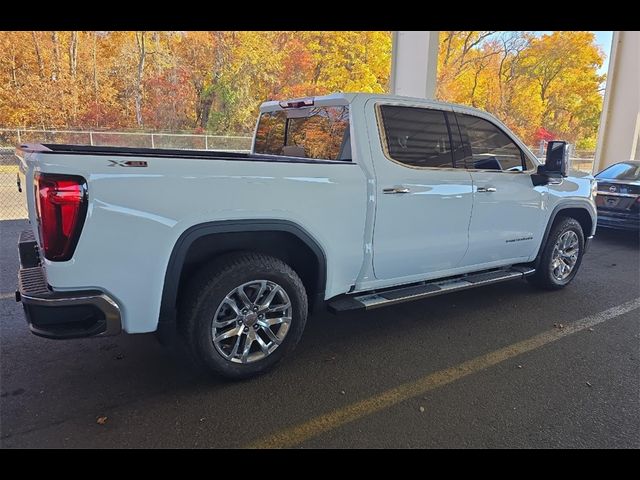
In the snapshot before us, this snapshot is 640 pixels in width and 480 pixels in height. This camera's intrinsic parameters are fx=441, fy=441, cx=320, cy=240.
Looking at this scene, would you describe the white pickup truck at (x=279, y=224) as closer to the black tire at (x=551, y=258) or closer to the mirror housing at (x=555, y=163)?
the mirror housing at (x=555, y=163)

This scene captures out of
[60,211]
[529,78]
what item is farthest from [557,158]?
[529,78]

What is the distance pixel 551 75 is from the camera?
27391mm

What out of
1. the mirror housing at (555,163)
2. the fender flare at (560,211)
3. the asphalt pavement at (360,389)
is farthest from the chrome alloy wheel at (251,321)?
the fender flare at (560,211)

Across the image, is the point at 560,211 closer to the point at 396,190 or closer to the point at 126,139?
the point at 396,190

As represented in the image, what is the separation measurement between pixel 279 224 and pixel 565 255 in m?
3.94

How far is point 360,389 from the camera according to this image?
9.90 feet

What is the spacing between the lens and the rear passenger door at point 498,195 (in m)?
4.15

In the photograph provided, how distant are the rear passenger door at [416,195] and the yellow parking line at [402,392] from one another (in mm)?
885

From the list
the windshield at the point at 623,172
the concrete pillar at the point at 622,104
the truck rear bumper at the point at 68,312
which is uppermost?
the concrete pillar at the point at 622,104

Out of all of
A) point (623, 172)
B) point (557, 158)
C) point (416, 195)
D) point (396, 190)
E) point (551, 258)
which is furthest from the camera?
point (623, 172)

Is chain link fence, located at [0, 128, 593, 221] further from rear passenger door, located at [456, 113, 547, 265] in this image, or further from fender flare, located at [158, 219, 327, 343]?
fender flare, located at [158, 219, 327, 343]

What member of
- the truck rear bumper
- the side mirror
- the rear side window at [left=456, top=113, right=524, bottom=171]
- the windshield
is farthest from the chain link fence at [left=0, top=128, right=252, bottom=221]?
the truck rear bumper
